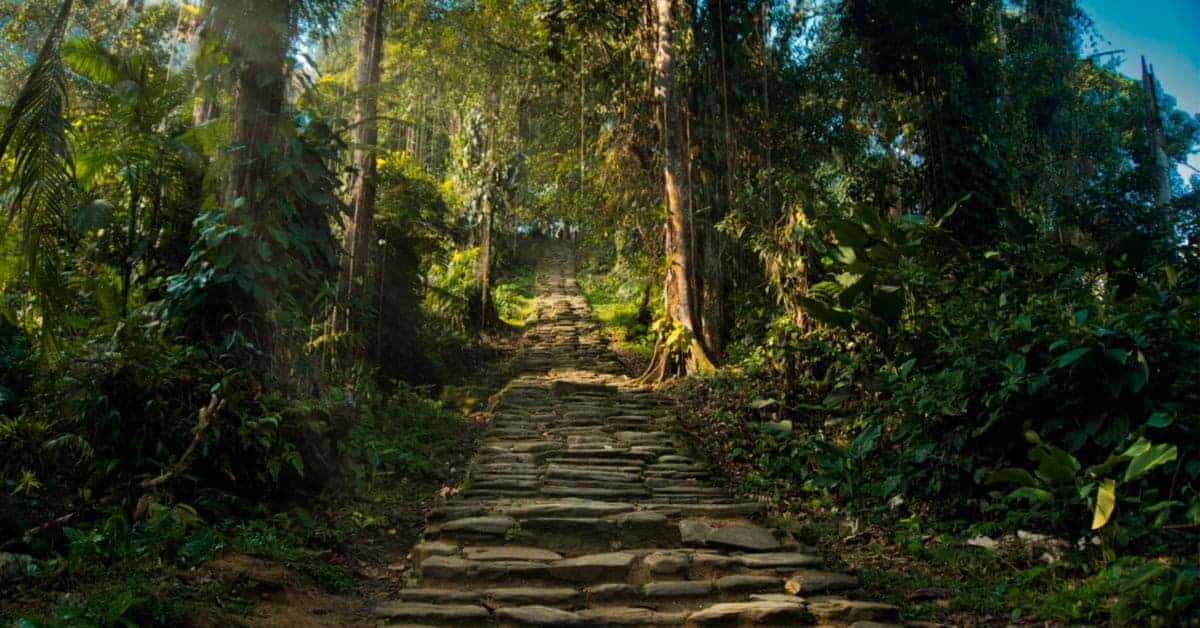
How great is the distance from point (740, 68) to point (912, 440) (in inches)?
317

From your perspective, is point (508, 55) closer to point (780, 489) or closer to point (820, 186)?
point (820, 186)

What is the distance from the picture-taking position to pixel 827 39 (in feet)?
44.0

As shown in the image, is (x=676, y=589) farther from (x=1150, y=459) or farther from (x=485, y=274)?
(x=485, y=274)

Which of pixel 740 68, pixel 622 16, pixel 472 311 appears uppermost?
pixel 622 16

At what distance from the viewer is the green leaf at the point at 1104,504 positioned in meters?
3.88

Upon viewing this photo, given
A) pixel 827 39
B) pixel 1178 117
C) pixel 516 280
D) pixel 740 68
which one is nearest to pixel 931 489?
pixel 740 68

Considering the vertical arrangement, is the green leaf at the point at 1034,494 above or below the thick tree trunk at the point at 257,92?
below

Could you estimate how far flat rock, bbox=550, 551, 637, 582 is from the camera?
173 inches

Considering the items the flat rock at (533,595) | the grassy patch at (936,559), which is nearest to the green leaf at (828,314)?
the grassy patch at (936,559)

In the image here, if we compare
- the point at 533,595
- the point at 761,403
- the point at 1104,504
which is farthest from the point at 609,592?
the point at 761,403

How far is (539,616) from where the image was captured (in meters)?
3.80

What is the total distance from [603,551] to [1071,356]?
3.03 metres

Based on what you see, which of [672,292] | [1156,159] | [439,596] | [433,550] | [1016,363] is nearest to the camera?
[439,596]

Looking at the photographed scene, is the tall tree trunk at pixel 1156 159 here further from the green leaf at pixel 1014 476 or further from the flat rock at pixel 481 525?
the flat rock at pixel 481 525
